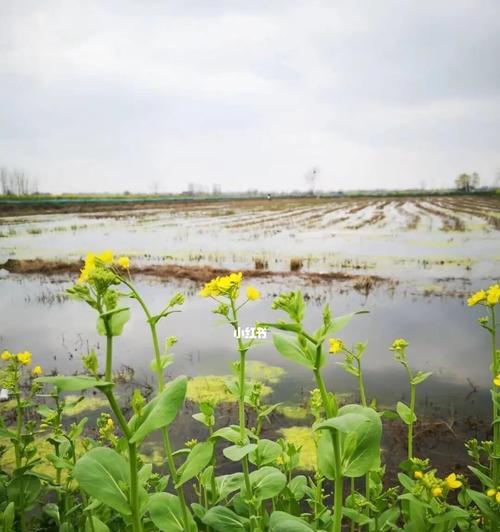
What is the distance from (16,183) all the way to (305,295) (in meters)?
4.26

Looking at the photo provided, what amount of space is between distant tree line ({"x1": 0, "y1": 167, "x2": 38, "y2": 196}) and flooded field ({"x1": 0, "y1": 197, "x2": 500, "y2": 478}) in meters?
0.35

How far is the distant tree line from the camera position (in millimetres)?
4738

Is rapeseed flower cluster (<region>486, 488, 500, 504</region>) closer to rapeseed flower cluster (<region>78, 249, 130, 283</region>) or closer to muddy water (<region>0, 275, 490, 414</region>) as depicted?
rapeseed flower cluster (<region>78, 249, 130, 283</region>)

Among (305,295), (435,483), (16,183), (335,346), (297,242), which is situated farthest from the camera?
(297,242)

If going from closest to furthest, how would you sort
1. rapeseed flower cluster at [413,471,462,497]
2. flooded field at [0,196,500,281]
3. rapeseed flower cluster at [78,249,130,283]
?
rapeseed flower cluster at [78,249,130,283] → rapeseed flower cluster at [413,471,462,497] → flooded field at [0,196,500,281]

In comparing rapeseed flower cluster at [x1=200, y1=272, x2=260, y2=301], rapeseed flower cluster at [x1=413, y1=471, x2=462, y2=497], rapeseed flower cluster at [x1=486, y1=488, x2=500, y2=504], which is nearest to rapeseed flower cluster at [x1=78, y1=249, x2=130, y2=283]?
rapeseed flower cluster at [x1=200, y1=272, x2=260, y2=301]

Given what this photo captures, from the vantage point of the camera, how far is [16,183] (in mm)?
5164

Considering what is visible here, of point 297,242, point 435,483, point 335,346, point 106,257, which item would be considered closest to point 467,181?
point 297,242

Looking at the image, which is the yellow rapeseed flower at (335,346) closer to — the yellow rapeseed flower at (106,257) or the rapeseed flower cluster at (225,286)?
the rapeseed flower cluster at (225,286)

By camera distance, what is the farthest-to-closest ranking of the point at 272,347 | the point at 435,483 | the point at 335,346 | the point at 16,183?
the point at 16,183
the point at 272,347
the point at 335,346
the point at 435,483

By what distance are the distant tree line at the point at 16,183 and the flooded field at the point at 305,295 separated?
Answer: 35 cm

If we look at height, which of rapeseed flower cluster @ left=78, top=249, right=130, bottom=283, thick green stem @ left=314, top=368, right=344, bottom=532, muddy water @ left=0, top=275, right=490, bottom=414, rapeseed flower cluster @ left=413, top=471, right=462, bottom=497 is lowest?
muddy water @ left=0, top=275, right=490, bottom=414

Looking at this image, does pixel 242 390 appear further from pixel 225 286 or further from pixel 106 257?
pixel 106 257

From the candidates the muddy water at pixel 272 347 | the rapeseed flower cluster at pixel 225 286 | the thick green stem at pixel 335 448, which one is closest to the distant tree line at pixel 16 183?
the muddy water at pixel 272 347
